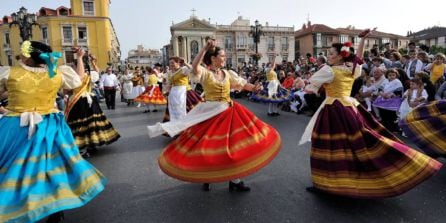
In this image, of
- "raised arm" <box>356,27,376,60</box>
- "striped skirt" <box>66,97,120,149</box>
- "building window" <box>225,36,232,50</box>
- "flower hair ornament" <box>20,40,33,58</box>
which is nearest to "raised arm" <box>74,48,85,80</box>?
"flower hair ornament" <box>20,40,33,58</box>

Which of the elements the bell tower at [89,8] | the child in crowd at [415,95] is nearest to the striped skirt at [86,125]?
the child in crowd at [415,95]

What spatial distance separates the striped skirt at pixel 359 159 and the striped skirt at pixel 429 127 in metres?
0.76

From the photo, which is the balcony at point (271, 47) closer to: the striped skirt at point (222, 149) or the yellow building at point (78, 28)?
the yellow building at point (78, 28)

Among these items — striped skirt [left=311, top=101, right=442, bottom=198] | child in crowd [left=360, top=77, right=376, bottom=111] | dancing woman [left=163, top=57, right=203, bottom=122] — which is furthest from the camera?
child in crowd [left=360, top=77, right=376, bottom=111]

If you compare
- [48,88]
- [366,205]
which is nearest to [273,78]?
[366,205]

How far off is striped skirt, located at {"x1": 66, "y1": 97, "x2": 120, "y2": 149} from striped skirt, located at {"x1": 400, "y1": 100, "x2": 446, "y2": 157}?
5161mm

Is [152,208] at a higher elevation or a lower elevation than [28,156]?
lower

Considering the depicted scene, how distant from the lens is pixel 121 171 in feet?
16.6

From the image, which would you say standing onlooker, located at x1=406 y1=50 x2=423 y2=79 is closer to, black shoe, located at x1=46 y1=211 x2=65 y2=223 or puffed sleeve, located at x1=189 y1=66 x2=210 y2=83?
puffed sleeve, located at x1=189 y1=66 x2=210 y2=83

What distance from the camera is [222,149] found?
11.3 feet

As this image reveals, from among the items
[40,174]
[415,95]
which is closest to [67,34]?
[415,95]

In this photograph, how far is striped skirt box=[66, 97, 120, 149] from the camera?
6.03m

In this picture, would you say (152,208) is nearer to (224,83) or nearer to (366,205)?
(224,83)

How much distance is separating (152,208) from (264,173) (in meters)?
1.75
